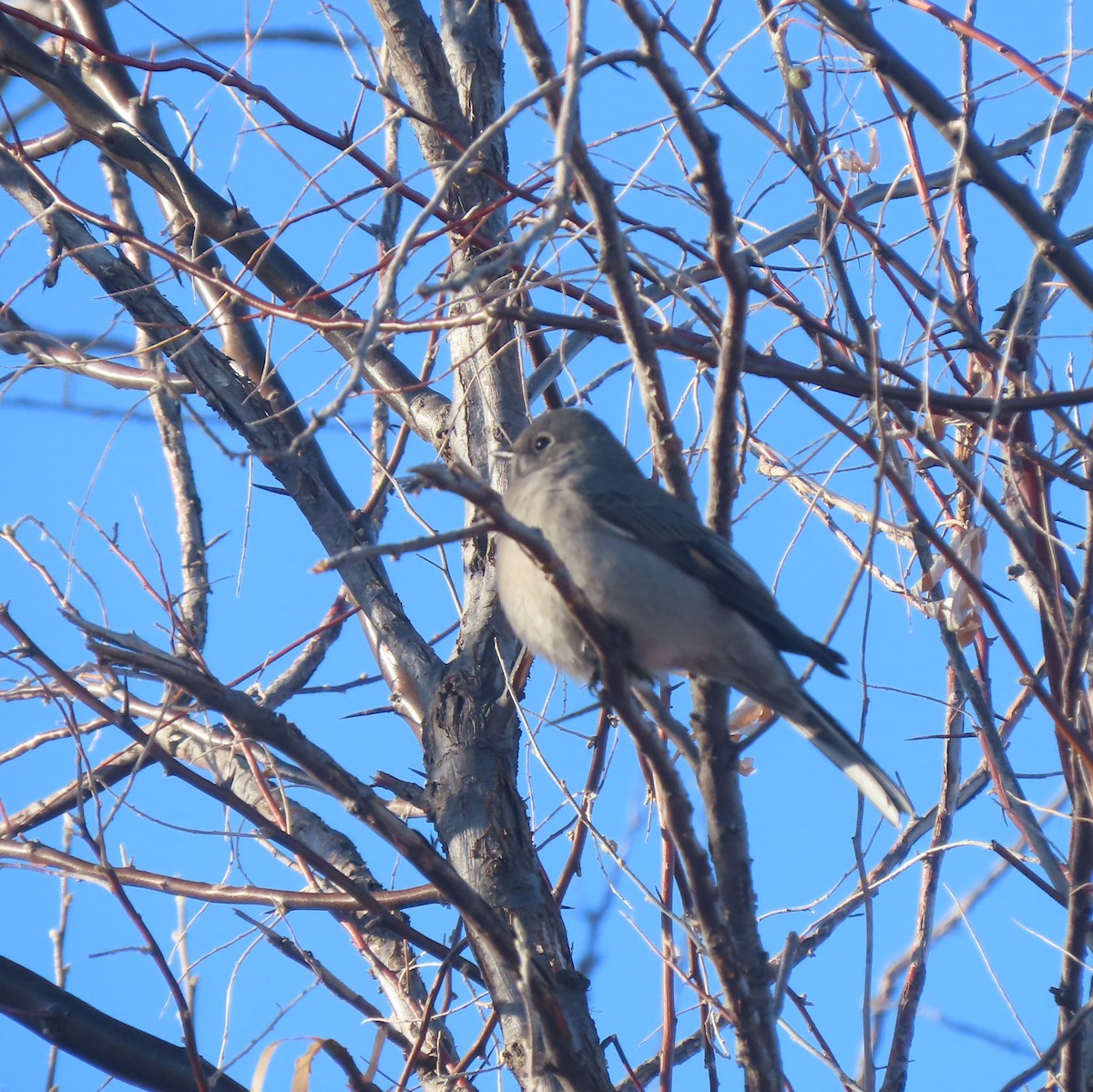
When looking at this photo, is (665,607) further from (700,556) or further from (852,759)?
(852,759)

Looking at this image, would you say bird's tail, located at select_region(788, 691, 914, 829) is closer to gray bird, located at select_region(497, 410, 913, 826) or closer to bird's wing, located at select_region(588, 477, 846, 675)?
gray bird, located at select_region(497, 410, 913, 826)

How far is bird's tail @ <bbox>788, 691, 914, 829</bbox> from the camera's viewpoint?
136 inches

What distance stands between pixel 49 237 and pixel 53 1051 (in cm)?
281

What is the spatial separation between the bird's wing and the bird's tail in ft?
0.68

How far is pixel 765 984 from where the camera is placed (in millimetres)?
2744

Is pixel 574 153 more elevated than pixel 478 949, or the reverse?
pixel 574 153

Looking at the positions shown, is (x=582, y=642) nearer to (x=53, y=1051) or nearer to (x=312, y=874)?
(x=312, y=874)

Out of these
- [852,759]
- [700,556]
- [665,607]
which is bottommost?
[852,759]

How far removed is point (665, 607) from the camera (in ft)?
11.8

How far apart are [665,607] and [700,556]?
20cm

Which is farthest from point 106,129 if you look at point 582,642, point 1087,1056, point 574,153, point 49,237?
point 1087,1056

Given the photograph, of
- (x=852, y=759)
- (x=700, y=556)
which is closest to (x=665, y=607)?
(x=700, y=556)

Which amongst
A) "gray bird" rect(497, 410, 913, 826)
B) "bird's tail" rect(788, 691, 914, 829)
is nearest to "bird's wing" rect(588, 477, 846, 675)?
"gray bird" rect(497, 410, 913, 826)

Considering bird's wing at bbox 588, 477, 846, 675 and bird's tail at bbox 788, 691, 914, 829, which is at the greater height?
bird's wing at bbox 588, 477, 846, 675
